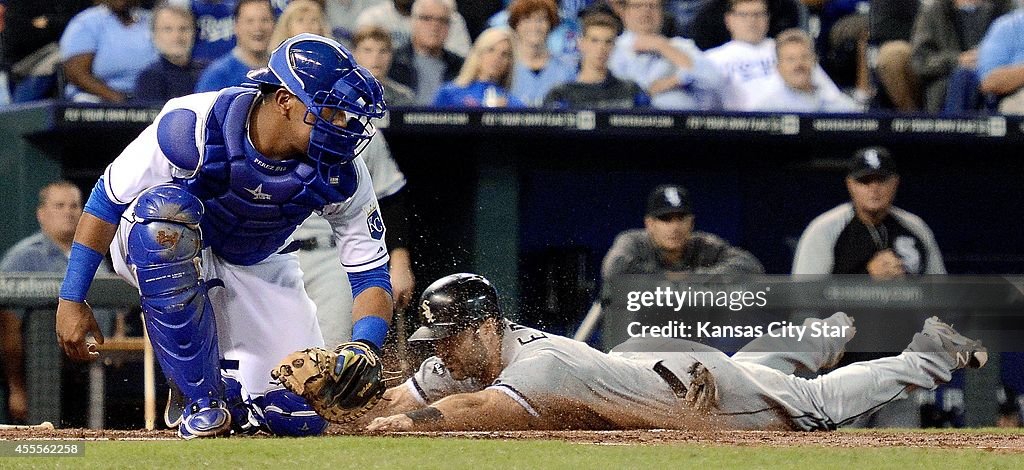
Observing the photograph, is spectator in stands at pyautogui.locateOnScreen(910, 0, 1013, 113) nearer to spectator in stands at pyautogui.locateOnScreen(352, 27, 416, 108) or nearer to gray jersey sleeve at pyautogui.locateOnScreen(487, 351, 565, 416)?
spectator in stands at pyautogui.locateOnScreen(352, 27, 416, 108)

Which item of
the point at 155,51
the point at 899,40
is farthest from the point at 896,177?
the point at 155,51

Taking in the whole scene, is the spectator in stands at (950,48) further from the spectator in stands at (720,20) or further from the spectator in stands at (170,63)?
the spectator in stands at (170,63)

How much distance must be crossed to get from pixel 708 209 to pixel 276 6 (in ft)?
7.52

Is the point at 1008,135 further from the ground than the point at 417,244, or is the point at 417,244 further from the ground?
the point at 1008,135

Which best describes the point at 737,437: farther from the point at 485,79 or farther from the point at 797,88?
the point at 797,88

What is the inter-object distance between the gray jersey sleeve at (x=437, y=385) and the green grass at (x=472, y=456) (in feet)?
2.61

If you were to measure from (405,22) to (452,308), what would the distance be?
95.7 inches

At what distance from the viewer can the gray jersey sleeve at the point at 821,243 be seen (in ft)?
21.4

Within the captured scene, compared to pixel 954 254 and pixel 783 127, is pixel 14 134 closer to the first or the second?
Result: pixel 783 127

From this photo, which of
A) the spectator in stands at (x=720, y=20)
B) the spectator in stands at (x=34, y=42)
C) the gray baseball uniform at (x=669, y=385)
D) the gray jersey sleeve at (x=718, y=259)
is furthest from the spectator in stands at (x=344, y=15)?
the gray baseball uniform at (x=669, y=385)

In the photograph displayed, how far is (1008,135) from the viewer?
271 inches

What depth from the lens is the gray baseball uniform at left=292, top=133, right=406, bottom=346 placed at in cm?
616

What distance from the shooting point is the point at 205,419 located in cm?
429

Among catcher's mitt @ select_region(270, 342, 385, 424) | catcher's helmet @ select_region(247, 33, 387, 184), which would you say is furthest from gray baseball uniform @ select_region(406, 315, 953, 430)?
catcher's helmet @ select_region(247, 33, 387, 184)
